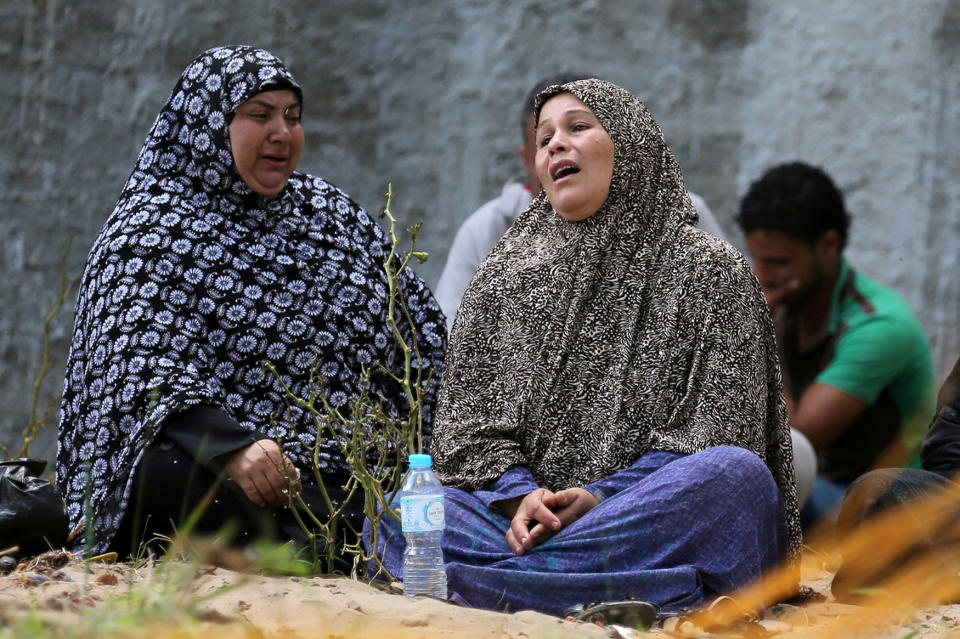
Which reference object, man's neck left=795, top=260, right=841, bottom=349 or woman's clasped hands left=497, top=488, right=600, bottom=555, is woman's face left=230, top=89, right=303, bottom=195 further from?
man's neck left=795, top=260, right=841, bottom=349

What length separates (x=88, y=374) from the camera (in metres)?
4.50

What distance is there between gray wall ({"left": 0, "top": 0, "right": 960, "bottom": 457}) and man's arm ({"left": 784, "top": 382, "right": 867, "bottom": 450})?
1809mm

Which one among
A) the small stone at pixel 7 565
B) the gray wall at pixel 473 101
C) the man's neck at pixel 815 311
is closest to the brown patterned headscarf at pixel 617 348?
the man's neck at pixel 815 311

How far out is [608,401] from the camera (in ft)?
12.9

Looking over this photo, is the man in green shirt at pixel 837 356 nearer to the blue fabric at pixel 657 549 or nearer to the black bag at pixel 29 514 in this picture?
the blue fabric at pixel 657 549

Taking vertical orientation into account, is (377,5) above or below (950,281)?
above

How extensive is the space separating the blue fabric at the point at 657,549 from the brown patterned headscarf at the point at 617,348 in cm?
17

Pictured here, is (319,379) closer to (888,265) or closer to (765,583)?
(765,583)

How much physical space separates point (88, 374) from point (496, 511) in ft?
4.79

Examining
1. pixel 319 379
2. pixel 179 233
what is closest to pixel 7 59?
pixel 179 233

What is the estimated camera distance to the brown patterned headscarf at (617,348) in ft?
12.8

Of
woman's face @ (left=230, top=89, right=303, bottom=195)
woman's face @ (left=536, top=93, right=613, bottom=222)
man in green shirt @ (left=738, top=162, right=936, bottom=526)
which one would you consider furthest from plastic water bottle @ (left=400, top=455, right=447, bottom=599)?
man in green shirt @ (left=738, top=162, right=936, bottom=526)

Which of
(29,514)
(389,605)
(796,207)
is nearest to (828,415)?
(796,207)

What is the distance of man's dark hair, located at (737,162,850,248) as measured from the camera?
5.29 meters
